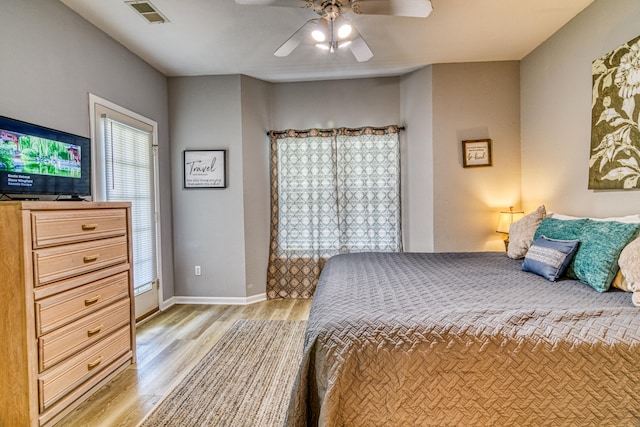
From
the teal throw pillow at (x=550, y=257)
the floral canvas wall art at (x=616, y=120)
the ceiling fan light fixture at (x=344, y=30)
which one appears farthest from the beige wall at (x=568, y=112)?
the ceiling fan light fixture at (x=344, y=30)

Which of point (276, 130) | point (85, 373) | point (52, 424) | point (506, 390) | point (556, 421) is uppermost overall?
point (276, 130)

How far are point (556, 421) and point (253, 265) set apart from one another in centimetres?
317

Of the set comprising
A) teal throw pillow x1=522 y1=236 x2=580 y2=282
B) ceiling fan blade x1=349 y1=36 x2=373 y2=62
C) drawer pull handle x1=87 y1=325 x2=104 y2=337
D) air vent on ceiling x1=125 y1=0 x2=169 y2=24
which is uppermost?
air vent on ceiling x1=125 y1=0 x2=169 y2=24

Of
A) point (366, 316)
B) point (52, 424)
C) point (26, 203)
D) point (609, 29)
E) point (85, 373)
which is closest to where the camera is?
point (366, 316)

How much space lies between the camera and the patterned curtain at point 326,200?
12.5 ft

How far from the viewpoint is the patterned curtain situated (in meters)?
3.82

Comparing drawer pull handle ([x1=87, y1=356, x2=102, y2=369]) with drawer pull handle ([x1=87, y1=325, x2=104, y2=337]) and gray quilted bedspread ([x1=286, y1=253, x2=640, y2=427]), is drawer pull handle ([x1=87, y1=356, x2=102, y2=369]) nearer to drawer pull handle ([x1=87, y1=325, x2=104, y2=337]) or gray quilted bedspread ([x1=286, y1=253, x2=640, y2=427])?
drawer pull handle ([x1=87, y1=325, x2=104, y2=337])

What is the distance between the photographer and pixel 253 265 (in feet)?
12.4

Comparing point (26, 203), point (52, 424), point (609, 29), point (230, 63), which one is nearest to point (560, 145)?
point (609, 29)

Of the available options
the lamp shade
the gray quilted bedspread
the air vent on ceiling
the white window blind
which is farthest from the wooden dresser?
the lamp shade

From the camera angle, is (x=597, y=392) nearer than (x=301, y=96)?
Yes

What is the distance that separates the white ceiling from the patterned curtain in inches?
31.9

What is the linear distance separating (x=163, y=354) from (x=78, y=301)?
92cm

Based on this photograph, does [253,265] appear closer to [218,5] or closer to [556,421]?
[218,5]
